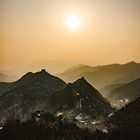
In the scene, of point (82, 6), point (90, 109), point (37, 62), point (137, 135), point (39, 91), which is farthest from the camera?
point (39, 91)

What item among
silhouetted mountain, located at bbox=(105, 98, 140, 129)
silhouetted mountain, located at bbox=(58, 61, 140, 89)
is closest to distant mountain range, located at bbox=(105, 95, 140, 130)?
silhouetted mountain, located at bbox=(105, 98, 140, 129)

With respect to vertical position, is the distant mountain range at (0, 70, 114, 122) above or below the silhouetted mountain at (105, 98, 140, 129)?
above

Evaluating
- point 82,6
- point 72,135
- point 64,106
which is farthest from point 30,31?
point 64,106

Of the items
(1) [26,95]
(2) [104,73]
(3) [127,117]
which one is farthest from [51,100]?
(2) [104,73]

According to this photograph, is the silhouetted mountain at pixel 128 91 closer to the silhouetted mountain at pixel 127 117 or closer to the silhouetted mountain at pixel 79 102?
the silhouetted mountain at pixel 79 102

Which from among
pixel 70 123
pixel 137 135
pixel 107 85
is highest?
pixel 107 85

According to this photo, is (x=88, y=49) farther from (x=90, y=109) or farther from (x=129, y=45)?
(x=90, y=109)

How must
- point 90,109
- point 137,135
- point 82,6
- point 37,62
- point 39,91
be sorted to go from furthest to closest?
point 39,91 → point 90,109 → point 137,135 → point 37,62 → point 82,6

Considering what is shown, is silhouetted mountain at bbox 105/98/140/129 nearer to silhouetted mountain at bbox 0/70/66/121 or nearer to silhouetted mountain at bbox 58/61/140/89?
silhouetted mountain at bbox 58/61/140/89
